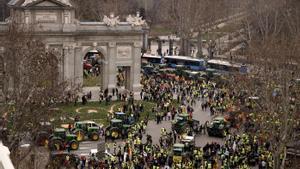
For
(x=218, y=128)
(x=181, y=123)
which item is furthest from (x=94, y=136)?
(x=218, y=128)

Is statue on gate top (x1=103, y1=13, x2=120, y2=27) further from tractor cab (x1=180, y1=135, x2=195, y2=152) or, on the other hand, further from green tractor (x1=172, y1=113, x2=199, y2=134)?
tractor cab (x1=180, y1=135, x2=195, y2=152)

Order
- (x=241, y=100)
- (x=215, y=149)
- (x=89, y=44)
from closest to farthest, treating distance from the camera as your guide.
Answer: (x=215, y=149), (x=241, y=100), (x=89, y=44)

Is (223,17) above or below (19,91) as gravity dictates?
above

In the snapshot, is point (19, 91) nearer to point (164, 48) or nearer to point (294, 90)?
point (294, 90)

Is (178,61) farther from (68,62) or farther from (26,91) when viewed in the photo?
(26,91)

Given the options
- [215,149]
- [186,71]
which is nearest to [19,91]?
[215,149]
